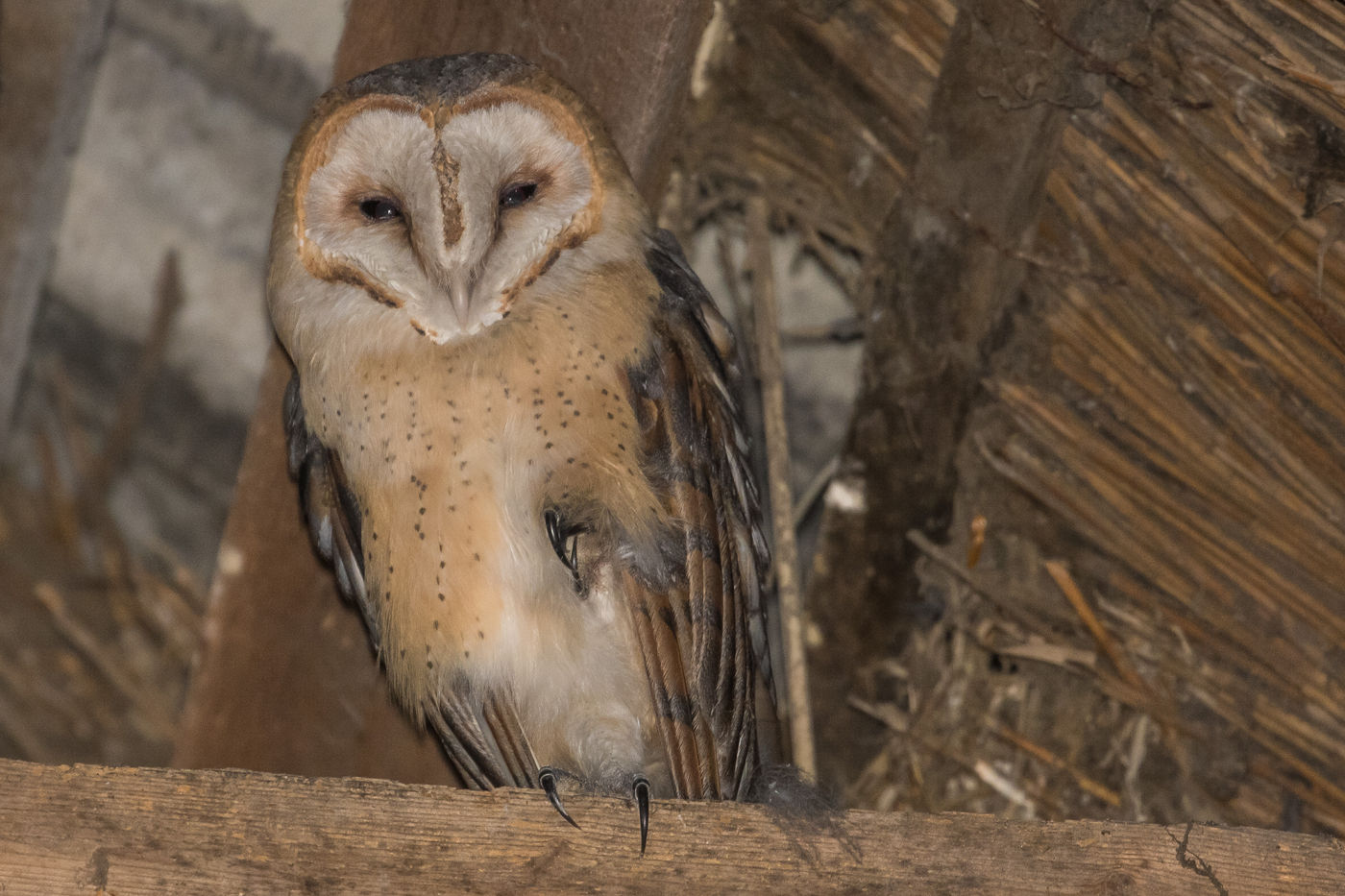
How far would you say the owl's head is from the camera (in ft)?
5.24

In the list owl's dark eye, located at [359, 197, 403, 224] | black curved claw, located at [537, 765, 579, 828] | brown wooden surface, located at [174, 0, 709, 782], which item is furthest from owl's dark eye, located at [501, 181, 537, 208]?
black curved claw, located at [537, 765, 579, 828]

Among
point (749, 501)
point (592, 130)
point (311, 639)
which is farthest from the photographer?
point (311, 639)

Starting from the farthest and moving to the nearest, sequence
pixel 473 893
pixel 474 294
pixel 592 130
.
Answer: pixel 592 130 → pixel 474 294 → pixel 473 893

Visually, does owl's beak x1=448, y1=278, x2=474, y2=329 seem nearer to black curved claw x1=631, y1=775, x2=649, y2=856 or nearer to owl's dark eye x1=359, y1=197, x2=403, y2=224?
owl's dark eye x1=359, y1=197, x2=403, y2=224

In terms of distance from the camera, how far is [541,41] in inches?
75.2

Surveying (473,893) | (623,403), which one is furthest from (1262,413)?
(473,893)

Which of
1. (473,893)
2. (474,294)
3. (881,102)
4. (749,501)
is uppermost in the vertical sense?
(881,102)

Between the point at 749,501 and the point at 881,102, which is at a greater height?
the point at 881,102

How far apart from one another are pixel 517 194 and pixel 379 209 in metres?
0.17

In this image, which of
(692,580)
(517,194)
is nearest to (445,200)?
(517,194)

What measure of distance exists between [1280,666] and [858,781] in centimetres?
72

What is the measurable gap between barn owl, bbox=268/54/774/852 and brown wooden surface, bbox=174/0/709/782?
6.3 inches

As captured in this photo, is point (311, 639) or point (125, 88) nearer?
point (311, 639)

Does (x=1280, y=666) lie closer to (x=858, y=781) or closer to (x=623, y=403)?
(x=858, y=781)
